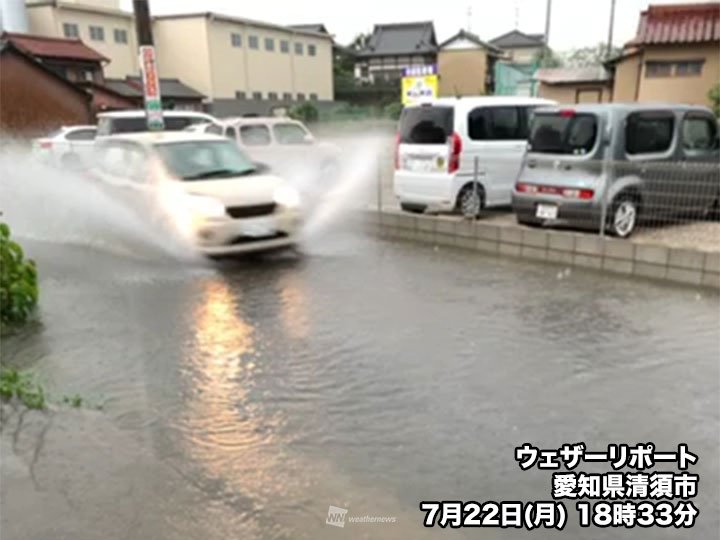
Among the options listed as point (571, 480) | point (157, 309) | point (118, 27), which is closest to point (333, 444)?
point (571, 480)

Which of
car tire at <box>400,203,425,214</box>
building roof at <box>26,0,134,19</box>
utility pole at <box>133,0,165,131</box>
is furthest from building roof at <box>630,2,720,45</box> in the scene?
building roof at <box>26,0,134,19</box>

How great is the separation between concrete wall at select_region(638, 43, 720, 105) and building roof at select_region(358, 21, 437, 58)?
28.8 meters

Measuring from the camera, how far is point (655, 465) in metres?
3.26

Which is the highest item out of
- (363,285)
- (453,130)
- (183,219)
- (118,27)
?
(118,27)

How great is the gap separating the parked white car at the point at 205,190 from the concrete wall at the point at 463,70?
40.0m

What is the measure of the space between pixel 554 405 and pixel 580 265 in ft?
12.2

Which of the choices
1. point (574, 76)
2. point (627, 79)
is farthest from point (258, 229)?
point (574, 76)

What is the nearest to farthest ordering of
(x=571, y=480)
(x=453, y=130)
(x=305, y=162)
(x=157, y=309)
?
(x=571, y=480)
(x=157, y=309)
(x=453, y=130)
(x=305, y=162)

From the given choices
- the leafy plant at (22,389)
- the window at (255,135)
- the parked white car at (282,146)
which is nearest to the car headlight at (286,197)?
the leafy plant at (22,389)

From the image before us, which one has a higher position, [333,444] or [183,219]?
[183,219]

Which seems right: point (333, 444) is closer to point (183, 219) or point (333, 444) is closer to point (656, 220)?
point (183, 219)

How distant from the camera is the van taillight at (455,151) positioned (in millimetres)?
8500

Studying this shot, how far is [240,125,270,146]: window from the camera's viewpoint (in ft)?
43.3

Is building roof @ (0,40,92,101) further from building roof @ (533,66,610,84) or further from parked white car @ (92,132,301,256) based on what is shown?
building roof @ (533,66,610,84)
